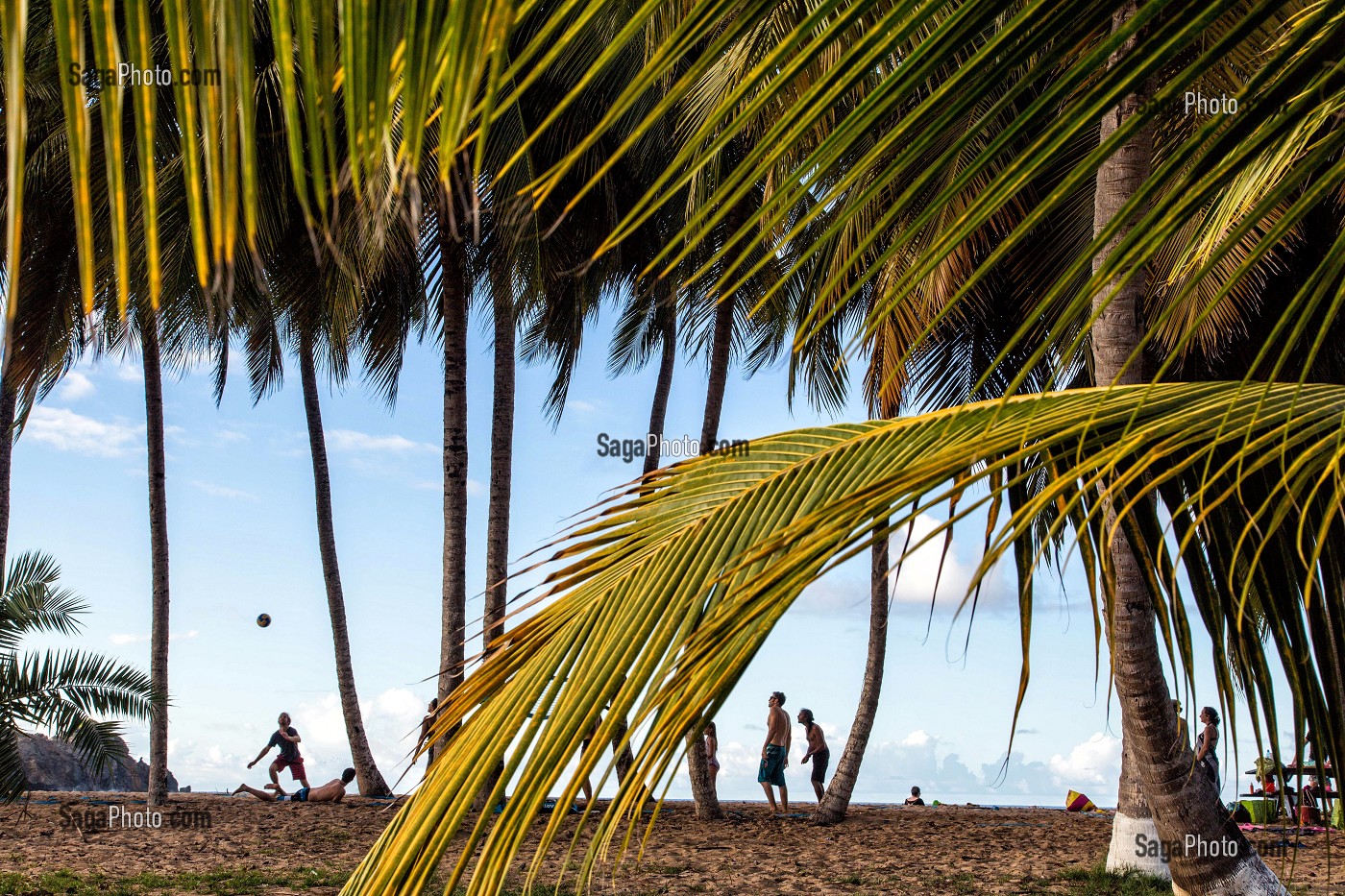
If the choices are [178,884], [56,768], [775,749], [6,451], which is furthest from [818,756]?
[56,768]

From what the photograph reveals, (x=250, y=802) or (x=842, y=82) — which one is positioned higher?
(x=842, y=82)

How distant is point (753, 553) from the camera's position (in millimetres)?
1773

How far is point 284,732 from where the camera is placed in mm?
13859

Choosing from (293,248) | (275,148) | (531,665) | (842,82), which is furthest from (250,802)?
(842,82)

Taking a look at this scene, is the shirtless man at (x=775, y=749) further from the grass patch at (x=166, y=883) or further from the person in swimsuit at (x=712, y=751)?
the grass patch at (x=166, y=883)

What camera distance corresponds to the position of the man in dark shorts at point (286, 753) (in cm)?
1384

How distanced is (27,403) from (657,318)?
26.7 ft

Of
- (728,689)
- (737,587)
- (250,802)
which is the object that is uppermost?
(737,587)

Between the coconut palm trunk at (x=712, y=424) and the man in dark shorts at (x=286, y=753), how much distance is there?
5.18 metres

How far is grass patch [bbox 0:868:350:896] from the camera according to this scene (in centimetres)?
738

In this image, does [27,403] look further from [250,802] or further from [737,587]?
[737,587]

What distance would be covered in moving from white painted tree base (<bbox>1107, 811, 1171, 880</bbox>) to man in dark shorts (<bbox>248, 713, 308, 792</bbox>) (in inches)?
386

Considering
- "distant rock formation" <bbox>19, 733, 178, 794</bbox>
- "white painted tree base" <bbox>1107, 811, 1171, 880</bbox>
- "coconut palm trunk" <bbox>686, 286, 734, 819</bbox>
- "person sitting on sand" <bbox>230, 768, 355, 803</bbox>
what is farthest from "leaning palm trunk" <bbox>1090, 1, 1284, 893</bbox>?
"distant rock formation" <bbox>19, 733, 178, 794</bbox>

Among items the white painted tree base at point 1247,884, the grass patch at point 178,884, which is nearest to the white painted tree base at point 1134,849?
the grass patch at point 178,884
